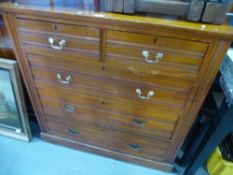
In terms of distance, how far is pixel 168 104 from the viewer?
94cm

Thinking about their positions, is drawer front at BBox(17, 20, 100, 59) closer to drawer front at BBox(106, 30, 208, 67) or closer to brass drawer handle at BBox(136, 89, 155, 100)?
drawer front at BBox(106, 30, 208, 67)

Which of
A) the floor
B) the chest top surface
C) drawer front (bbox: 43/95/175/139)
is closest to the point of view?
the chest top surface

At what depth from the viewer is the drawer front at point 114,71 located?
85 cm

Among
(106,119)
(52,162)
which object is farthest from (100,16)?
(52,162)

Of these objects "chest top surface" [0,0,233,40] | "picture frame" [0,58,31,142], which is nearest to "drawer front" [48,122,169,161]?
"picture frame" [0,58,31,142]

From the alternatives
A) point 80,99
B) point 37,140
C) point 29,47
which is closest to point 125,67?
point 80,99

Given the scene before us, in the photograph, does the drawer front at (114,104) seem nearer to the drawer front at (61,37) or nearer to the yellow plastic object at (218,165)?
the drawer front at (61,37)

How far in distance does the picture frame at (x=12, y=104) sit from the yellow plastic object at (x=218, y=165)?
140cm

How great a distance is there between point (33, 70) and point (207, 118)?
1.03m

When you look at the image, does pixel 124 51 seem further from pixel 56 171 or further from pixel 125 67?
pixel 56 171

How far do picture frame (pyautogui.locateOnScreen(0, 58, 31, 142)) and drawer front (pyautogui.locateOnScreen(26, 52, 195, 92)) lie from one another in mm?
267

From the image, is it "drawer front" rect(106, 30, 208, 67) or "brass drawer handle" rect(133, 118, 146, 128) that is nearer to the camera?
"drawer front" rect(106, 30, 208, 67)

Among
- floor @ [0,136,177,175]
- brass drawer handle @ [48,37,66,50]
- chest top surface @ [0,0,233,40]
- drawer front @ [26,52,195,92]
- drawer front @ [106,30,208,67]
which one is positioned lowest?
floor @ [0,136,177,175]

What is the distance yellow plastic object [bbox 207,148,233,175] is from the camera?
3.68 ft
